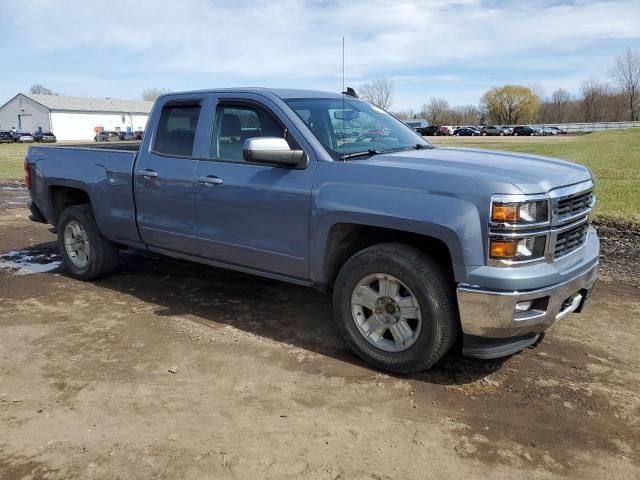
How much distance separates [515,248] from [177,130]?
3.22 metres

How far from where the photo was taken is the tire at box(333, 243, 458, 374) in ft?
11.8

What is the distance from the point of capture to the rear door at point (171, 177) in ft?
16.0

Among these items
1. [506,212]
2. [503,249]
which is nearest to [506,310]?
[503,249]

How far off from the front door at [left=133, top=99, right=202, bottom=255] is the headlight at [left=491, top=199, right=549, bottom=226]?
2616 millimetres

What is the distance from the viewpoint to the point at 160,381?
3803 millimetres

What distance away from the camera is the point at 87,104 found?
84688 mm

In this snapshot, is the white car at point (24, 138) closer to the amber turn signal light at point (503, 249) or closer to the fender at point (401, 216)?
the fender at point (401, 216)

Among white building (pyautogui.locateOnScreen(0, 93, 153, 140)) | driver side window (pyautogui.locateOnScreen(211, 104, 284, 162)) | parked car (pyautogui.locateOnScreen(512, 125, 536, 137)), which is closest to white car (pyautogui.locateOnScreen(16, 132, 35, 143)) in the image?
white building (pyautogui.locateOnScreen(0, 93, 153, 140))

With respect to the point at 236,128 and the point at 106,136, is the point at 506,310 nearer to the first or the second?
the point at 236,128

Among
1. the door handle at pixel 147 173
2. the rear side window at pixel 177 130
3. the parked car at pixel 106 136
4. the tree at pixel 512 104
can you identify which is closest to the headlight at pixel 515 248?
the rear side window at pixel 177 130

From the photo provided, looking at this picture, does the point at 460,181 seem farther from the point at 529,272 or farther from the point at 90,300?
the point at 90,300

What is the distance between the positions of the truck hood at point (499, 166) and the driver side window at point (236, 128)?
3.22 feet

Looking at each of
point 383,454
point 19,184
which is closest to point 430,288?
point 383,454

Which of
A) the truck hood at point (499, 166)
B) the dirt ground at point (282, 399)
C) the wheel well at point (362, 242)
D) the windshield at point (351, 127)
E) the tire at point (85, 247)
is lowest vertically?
the dirt ground at point (282, 399)
